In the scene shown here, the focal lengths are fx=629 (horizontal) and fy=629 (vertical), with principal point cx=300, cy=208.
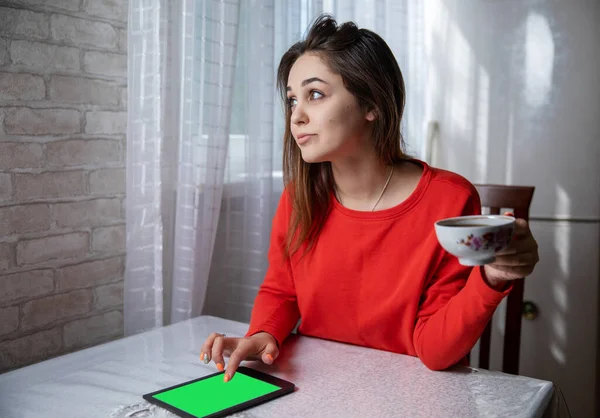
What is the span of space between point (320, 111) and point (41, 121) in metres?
0.68

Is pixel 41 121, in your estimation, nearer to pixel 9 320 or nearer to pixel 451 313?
pixel 9 320

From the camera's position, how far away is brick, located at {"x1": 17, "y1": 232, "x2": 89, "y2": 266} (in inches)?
57.3

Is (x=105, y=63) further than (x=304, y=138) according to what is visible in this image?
Yes

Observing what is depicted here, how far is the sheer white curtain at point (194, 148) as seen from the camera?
160 centimetres

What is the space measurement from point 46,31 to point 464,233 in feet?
3.70

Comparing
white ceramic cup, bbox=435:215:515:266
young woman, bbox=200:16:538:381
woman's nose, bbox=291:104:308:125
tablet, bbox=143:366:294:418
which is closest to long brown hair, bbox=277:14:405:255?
young woman, bbox=200:16:538:381

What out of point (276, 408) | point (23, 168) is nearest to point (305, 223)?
point (276, 408)

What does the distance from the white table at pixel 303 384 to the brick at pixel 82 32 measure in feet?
2.52

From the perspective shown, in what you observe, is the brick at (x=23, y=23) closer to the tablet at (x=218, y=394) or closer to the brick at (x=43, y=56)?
the brick at (x=43, y=56)

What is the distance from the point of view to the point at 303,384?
993mm

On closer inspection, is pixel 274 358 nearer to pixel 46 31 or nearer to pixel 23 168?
pixel 23 168

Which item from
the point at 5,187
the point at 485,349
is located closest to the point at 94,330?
the point at 5,187

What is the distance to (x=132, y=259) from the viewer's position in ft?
5.33

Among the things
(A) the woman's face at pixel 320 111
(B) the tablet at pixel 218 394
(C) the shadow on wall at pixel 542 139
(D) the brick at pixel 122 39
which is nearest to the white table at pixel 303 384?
(B) the tablet at pixel 218 394
